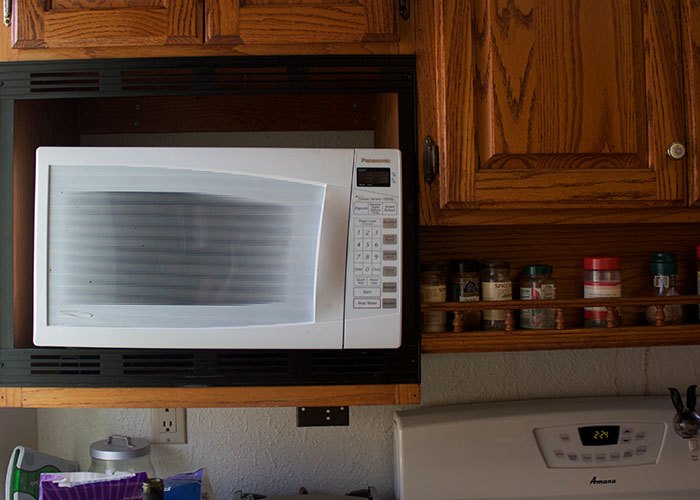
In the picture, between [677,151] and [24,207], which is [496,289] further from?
[24,207]

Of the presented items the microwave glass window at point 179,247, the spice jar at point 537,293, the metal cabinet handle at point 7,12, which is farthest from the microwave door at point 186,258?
the spice jar at point 537,293

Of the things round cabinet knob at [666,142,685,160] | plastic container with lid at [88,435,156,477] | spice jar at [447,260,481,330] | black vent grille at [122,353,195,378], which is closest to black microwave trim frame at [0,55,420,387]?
black vent grille at [122,353,195,378]

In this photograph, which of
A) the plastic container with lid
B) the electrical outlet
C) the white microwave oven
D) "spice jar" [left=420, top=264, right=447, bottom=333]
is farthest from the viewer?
the electrical outlet

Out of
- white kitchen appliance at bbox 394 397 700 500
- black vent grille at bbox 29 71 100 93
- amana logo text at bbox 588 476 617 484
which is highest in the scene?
black vent grille at bbox 29 71 100 93

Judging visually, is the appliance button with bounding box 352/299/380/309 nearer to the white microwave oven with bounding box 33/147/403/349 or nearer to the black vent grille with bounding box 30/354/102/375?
the white microwave oven with bounding box 33/147/403/349

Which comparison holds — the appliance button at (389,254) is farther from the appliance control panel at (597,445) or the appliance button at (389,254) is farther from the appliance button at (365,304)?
the appliance control panel at (597,445)

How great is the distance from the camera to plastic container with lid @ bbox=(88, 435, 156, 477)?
1.15 meters

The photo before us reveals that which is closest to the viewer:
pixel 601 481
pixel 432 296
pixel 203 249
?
pixel 203 249

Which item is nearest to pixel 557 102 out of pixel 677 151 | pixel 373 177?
pixel 677 151

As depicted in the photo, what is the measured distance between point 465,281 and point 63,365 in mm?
734

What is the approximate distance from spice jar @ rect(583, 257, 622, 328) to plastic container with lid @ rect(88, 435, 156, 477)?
95 centimetres

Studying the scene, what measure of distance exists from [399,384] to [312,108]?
2.05ft

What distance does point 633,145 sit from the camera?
3.14ft

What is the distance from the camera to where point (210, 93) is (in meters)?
0.95
